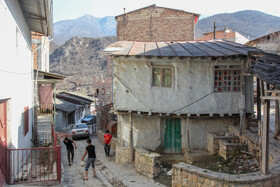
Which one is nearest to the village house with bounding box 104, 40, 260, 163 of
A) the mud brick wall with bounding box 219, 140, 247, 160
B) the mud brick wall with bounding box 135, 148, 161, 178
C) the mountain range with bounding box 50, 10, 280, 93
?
the mud brick wall with bounding box 135, 148, 161, 178

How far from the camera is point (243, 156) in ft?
32.8

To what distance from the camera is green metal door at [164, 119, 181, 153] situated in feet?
43.9

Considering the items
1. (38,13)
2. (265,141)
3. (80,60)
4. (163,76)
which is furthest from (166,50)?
(80,60)

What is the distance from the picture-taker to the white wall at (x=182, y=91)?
1254cm

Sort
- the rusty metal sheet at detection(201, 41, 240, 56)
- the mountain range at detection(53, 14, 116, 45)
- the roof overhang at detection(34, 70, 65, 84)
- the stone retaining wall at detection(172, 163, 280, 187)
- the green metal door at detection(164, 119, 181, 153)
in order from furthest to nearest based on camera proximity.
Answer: the mountain range at detection(53, 14, 116, 45) < the roof overhang at detection(34, 70, 65, 84) < the green metal door at detection(164, 119, 181, 153) < the rusty metal sheet at detection(201, 41, 240, 56) < the stone retaining wall at detection(172, 163, 280, 187)

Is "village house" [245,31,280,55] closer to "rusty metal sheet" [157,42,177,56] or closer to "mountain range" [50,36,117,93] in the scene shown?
"rusty metal sheet" [157,42,177,56]

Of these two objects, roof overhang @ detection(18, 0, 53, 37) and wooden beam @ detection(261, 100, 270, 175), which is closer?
wooden beam @ detection(261, 100, 270, 175)

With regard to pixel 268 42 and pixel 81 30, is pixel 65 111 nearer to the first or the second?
pixel 268 42

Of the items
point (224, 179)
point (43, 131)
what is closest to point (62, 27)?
point (43, 131)

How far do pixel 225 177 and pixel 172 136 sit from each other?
6665 mm

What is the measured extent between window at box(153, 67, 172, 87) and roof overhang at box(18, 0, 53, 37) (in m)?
5.66

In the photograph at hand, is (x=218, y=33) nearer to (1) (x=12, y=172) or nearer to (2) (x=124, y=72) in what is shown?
(2) (x=124, y=72)

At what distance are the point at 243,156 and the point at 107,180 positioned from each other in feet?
18.2

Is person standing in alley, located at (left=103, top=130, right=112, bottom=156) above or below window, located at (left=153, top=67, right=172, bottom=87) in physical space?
below
